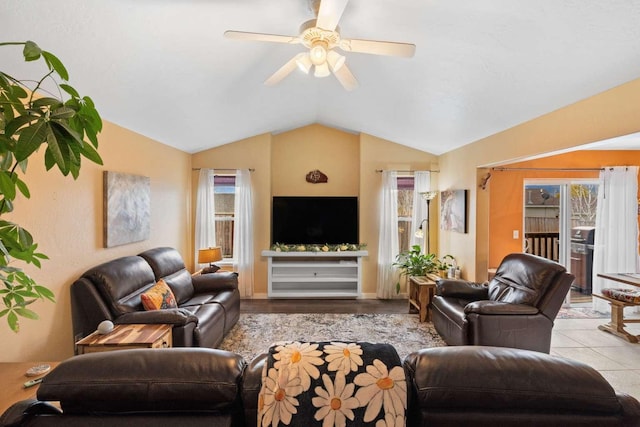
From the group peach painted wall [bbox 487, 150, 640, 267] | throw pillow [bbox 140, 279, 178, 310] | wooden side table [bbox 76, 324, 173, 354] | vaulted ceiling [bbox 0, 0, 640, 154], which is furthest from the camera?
peach painted wall [bbox 487, 150, 640, 267]

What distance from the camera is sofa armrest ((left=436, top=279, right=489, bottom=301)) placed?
382cm

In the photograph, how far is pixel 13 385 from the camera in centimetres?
171

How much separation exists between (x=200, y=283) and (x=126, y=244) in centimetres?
104

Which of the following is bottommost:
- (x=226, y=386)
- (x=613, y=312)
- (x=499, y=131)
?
(x=613, y=312)

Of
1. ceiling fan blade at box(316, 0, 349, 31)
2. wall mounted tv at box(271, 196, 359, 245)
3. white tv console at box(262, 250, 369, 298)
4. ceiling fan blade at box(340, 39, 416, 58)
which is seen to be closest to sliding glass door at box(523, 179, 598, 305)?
white tv console at box(262, 250, 369, 298)

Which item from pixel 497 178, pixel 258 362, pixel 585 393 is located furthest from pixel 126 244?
pixel 497 178

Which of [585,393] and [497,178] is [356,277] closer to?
[497,178]

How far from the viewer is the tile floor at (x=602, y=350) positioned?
2.96m

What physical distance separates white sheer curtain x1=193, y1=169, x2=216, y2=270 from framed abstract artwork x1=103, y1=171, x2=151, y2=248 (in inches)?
53.7

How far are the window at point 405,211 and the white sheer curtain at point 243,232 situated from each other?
8.43 feet

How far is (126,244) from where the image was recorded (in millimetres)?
3572

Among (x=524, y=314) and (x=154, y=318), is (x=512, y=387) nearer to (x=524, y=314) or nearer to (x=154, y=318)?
(x=524, y=314)

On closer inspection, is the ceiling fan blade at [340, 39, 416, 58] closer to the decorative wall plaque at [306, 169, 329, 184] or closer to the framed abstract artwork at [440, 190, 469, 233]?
the framed abstract artwork at [440, 190, 469, 233]

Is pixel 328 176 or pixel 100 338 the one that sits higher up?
pixel 328 176
